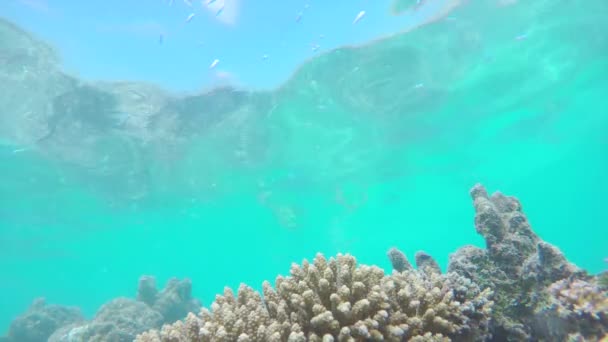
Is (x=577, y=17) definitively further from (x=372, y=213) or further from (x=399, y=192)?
(x=372, y=213)

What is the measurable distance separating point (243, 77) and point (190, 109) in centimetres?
443

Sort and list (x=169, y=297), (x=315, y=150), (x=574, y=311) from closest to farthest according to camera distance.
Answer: (x=574, y=311) → (x=169, y=297) → (x=315, y=150)

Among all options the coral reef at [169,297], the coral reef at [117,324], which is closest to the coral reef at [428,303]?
the coral reef at [117,324]

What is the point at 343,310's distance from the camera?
297 cm

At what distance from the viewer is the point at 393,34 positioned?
19484mm

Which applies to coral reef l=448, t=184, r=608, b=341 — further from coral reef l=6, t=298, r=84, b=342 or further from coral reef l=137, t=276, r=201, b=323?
coral reef l=6, t=298, r=84, b=342

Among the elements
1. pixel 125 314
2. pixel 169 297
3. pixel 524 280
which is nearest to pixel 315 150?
pixel 169 297

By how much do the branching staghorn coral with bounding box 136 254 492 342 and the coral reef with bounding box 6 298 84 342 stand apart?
18.6 metres

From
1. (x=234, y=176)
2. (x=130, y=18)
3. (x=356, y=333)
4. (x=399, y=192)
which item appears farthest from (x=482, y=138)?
(x=356, y=333)

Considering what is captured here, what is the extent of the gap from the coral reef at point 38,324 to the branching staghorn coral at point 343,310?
18.6m

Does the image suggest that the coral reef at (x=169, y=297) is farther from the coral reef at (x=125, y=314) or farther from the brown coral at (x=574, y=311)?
the brown coral at (x=574, y=311)

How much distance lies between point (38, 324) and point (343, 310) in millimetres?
20527

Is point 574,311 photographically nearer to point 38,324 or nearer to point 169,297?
point 169,297

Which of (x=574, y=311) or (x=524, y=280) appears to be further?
(x=524, y=280)
